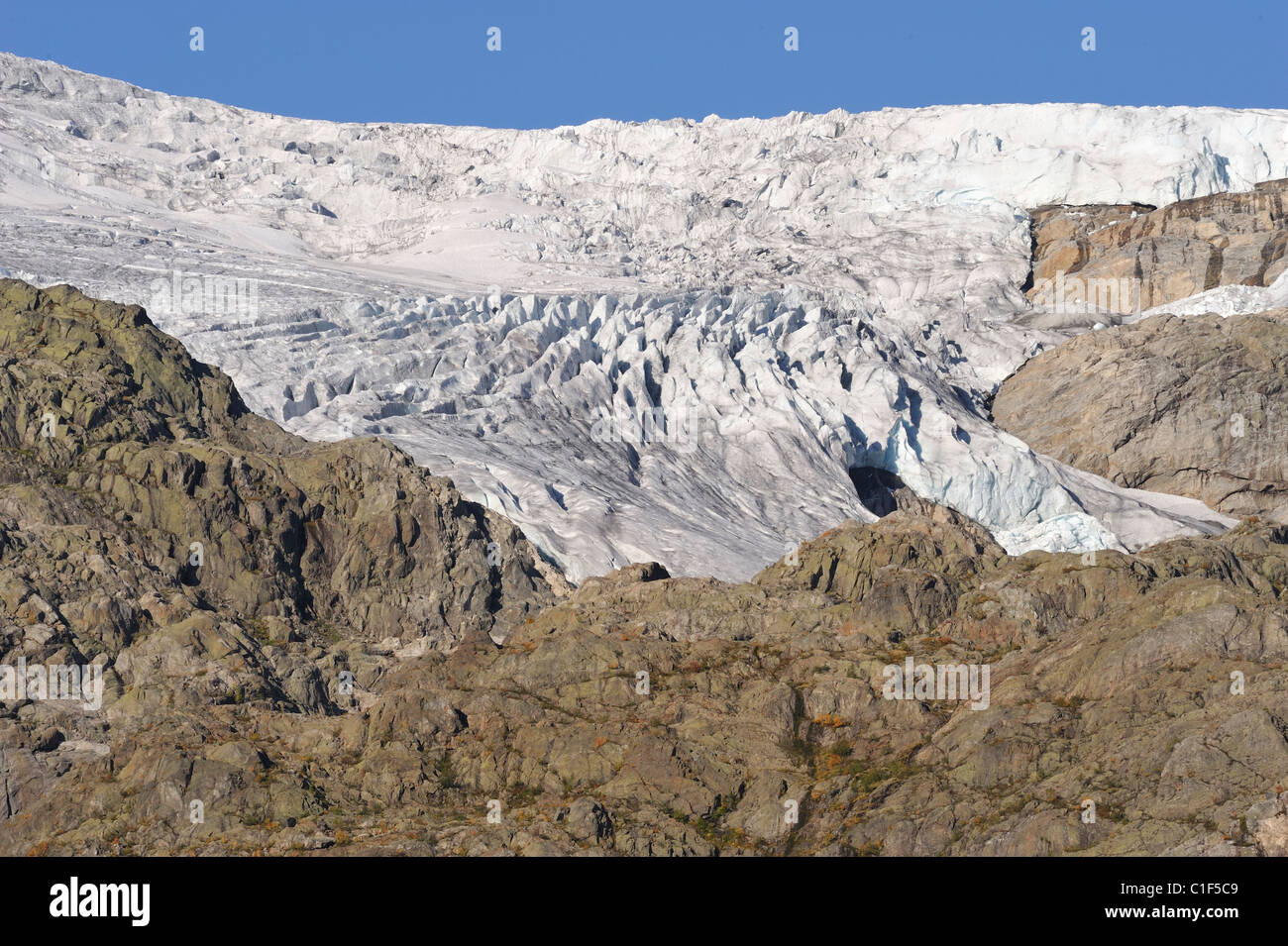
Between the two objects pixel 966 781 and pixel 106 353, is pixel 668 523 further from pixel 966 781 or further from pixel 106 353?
pixel 966 781

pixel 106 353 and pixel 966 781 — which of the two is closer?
pixel 966 781

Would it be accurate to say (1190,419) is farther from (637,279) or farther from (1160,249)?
(637,279)

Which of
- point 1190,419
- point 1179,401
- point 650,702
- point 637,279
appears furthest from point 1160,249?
point 650,702

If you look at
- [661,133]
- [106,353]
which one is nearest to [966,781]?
[106,353]

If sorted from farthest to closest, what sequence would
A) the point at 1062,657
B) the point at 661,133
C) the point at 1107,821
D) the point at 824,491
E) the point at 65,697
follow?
the point at 661,133 < the point at 824,491 < the point at 65,697 < the point at 1062,657 < the point at 1107,821

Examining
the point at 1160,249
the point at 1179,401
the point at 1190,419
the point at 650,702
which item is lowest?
the point at 650,702

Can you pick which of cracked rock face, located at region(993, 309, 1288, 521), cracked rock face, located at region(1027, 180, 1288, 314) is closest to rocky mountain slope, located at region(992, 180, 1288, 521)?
cracked rock face, located at region(993, 309, 1288, 521)
